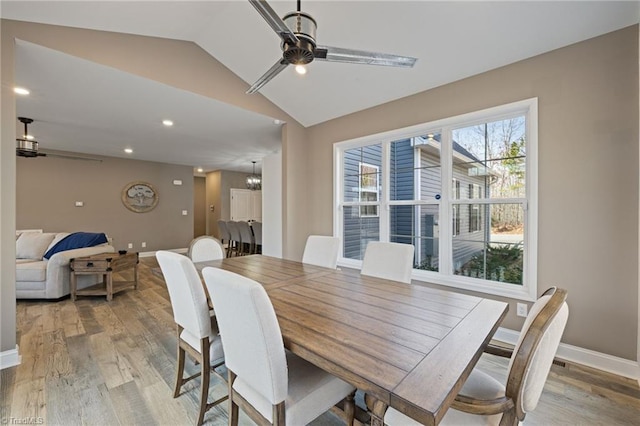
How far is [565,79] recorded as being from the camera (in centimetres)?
224

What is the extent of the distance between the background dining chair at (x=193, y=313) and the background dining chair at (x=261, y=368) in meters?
0.32

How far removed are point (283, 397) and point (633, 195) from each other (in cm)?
280

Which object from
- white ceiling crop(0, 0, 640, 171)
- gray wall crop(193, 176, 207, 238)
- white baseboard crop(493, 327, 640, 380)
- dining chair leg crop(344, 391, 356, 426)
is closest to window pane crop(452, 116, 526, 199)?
white ceiling crop(0, 0, 640, 171)

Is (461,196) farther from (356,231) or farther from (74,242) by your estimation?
(74,242)

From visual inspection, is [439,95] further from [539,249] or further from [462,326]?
[462,326]

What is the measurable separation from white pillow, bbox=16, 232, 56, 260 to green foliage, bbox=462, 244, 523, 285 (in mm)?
6022

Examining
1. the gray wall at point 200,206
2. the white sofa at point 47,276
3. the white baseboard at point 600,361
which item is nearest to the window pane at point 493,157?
the white baseboard at point 600,361

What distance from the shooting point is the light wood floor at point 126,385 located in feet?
5.35

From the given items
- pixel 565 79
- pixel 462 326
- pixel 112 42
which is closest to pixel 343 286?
pixel 462 326

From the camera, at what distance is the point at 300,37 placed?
1.45 metres

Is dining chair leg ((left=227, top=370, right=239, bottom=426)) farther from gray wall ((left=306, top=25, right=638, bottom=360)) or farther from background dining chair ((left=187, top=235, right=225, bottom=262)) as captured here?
gray wall ((left=306, top=25, right=638, bottom=360))

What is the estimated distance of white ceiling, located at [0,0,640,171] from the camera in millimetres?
2129

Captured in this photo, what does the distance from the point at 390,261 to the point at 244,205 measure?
7653 millimetres

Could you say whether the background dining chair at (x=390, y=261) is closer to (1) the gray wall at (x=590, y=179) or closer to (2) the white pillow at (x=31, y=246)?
(1) the gray wall at (x=590, y=179)
